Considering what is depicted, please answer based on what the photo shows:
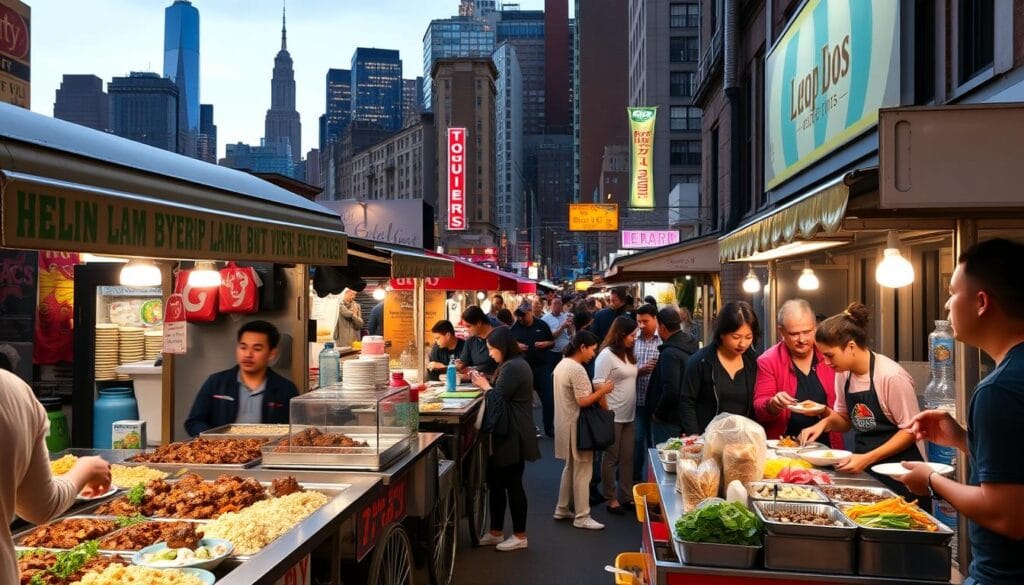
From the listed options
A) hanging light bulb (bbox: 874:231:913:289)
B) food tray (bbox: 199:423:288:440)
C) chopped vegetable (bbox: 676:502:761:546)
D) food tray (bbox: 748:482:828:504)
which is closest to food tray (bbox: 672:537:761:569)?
chopped vegetable (bbox: 676:502:761:546)

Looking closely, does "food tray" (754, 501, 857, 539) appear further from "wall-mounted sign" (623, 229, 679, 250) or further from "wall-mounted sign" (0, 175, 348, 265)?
"wall-mounted sign" (623, 229, 679, 250)

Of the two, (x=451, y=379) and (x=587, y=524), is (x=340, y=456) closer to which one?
(x=587, y=524)

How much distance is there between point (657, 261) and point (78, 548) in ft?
45.1

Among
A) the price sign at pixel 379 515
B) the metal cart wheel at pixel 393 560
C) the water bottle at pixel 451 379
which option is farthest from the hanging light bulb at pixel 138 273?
the water bottle at pixel 451 379

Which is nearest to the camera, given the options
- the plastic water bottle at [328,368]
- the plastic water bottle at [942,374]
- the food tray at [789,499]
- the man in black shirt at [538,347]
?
the food tray at [789,499]

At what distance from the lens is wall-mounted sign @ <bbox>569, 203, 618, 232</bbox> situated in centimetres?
3622

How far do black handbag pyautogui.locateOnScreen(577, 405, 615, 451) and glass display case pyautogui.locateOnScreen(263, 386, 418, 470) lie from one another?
104 inches

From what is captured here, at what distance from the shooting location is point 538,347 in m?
13.7

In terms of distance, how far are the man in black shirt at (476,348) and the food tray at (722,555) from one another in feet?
19.4

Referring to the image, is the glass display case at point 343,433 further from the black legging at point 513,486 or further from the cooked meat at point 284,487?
the black legging at point 513,486

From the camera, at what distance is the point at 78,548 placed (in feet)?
11.4

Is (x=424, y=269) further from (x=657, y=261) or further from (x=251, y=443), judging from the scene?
(x=657, y=261)

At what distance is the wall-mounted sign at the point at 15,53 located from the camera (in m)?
7.74

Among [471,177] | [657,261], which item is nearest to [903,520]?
[657,261]
